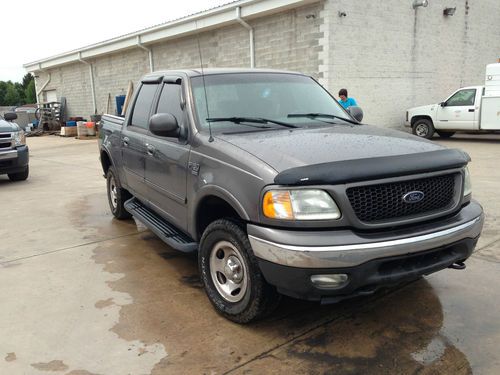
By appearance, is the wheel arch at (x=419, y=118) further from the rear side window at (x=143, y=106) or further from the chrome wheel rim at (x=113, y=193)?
the rear side window at (x=143, y=106)

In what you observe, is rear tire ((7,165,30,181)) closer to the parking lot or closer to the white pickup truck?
the parking lot

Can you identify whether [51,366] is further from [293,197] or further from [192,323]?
[293,197]

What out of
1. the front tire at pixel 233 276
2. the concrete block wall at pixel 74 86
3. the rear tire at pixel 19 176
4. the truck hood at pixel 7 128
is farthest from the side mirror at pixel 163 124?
the concrete block wall at pixel 74 86

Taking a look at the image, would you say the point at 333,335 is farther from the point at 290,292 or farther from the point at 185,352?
the point at 185,352

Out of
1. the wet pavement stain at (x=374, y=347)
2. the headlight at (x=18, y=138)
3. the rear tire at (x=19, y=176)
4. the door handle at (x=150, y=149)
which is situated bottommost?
the wet pavement stain at (x=374, y=347)

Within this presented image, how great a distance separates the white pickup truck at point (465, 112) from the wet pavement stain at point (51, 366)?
14.7m

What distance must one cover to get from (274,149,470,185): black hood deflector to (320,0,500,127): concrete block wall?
443 inches

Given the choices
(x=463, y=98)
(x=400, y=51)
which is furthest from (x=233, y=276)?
(x=400, y=51)

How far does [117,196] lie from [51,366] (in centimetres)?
345

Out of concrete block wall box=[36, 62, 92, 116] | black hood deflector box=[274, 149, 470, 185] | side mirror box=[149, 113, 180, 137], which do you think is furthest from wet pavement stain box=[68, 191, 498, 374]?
concrete block wall box=[36, 62, 92, 116]

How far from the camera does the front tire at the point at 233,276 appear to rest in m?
3.01

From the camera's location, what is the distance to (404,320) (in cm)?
334

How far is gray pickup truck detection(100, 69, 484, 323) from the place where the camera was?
2711 millimetres

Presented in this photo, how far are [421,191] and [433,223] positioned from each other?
0.76 feet
